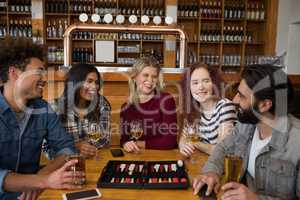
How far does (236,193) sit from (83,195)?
55cm

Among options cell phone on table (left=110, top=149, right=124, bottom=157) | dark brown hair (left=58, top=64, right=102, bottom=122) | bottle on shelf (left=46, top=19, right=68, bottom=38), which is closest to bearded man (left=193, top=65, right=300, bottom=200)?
cell phone on table (left=110, top=149, right=124, bottom=157)

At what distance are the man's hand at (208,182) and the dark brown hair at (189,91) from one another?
763 millimetres

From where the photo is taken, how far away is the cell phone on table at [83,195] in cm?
109

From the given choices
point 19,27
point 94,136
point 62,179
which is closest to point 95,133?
point 94,136

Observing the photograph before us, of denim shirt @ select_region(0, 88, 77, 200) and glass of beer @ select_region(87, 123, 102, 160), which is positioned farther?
glass of beer @ select_region(87, 123, 102, 160)

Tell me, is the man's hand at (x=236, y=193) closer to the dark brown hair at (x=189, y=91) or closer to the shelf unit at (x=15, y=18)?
the dark brown hair at (x=189, y=91)

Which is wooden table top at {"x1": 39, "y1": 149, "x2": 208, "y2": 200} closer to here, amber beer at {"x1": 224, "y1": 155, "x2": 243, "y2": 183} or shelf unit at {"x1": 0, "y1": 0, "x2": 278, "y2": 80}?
amber beer at {"x1": 224, "y1": 155, "x2": 243, "y2": 183}

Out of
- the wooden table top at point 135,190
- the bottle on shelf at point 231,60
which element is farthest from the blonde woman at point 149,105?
the bottle on shelf at point 231,60

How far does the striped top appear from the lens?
1.87 metres

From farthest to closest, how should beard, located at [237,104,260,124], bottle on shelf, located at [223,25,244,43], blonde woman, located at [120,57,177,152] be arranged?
1. bottle on shelf, located at [223,25,244,43]
2. blonde woman, located at [120,57,177,152]
3. beard, located at [237,104,260,124]

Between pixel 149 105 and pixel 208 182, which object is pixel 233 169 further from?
pixel 149 105

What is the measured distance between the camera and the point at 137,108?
7.46 ft

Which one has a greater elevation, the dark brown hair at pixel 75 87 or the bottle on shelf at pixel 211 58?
Result: the bottle on shelf at pixel 211 58

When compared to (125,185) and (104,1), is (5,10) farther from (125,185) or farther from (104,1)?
(125,185)
